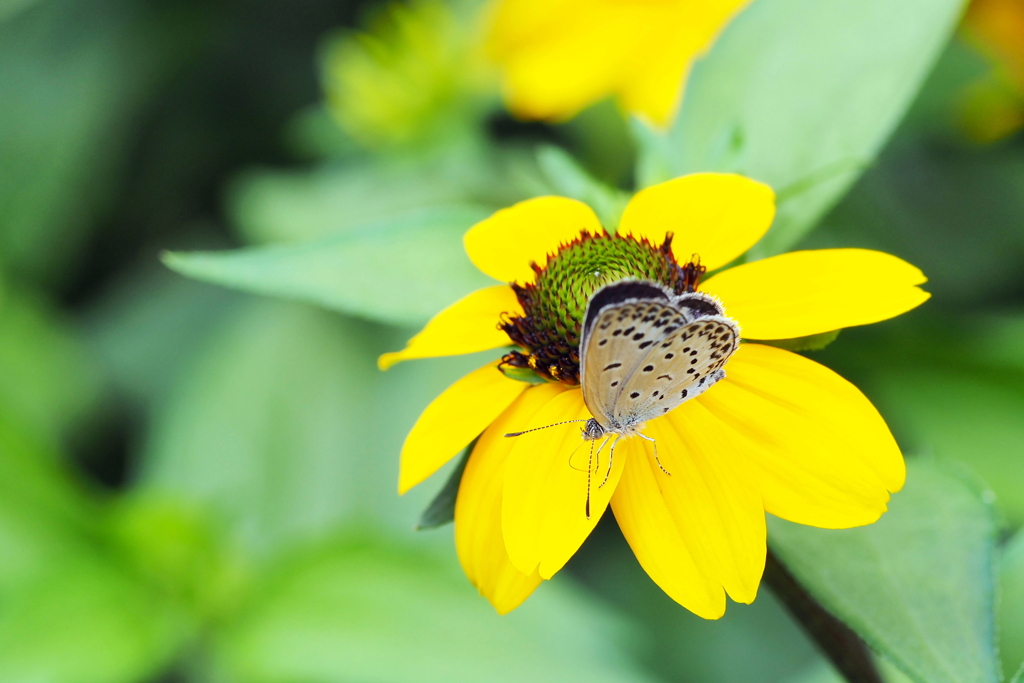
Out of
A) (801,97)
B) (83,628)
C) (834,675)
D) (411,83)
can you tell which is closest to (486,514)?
(801,97)

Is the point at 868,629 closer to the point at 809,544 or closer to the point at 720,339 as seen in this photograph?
the point at 809,544

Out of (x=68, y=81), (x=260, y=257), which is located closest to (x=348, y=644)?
(x=260, y=257)

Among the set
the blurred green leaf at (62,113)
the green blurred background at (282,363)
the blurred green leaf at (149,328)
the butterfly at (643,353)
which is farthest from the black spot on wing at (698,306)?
the blurred green leaf at (62,113)

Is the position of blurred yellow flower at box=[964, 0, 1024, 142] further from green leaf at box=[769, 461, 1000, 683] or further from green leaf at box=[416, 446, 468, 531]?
green leaf at box=[416, 446, 468, 531]

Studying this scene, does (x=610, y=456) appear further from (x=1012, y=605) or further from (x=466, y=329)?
(x=1012, y=605)

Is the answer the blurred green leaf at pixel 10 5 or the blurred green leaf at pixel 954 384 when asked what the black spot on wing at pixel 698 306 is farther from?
the blurred green leaf at pixel 10 5

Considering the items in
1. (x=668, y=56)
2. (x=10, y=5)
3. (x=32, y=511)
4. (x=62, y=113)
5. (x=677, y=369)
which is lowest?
(x=32, y=511)

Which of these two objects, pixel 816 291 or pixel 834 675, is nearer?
pixel 816 291
